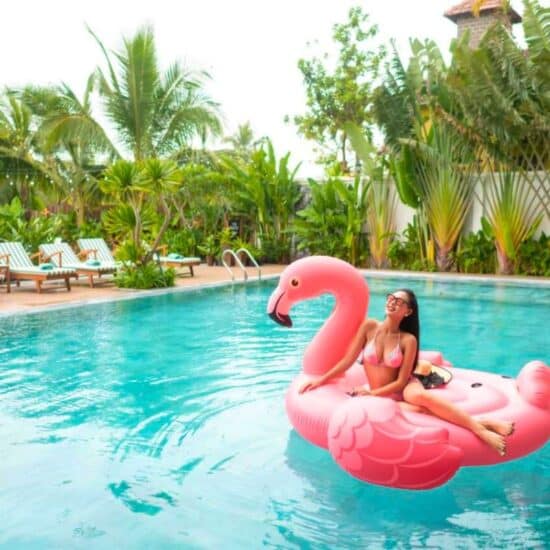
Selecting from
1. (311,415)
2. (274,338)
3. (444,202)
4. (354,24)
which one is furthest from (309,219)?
(311,415)

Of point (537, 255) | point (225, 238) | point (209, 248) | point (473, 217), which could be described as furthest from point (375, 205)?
point (209, 248)

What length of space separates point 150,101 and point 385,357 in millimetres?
13963

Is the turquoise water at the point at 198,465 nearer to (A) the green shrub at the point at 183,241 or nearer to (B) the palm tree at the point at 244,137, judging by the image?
(A) the green shrub at the point at 183,241

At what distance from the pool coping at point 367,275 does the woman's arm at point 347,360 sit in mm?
6205

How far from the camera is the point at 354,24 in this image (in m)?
24.0

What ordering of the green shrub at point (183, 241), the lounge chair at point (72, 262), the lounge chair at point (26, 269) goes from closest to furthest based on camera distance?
the lounge chair at point (26, 269) < the lounge chair at point (72, 262) < the green shrub at point (183, 241)

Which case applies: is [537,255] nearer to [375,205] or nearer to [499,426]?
[375,205]

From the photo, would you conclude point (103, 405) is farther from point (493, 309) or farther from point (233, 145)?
point (233, 145)

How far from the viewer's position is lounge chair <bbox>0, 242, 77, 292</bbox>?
38.0 ft

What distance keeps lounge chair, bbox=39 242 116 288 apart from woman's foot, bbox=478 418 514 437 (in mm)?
9935

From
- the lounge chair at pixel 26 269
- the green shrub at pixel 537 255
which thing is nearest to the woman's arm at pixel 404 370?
the lounge chair at pixel 26 269

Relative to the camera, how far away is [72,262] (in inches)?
528

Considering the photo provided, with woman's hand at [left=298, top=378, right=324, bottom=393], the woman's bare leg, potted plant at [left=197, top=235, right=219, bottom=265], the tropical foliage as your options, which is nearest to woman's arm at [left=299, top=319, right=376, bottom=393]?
woman's hand at [left=298, top=378, right=324, bottom=393]

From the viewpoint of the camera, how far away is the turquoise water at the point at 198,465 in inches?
134
